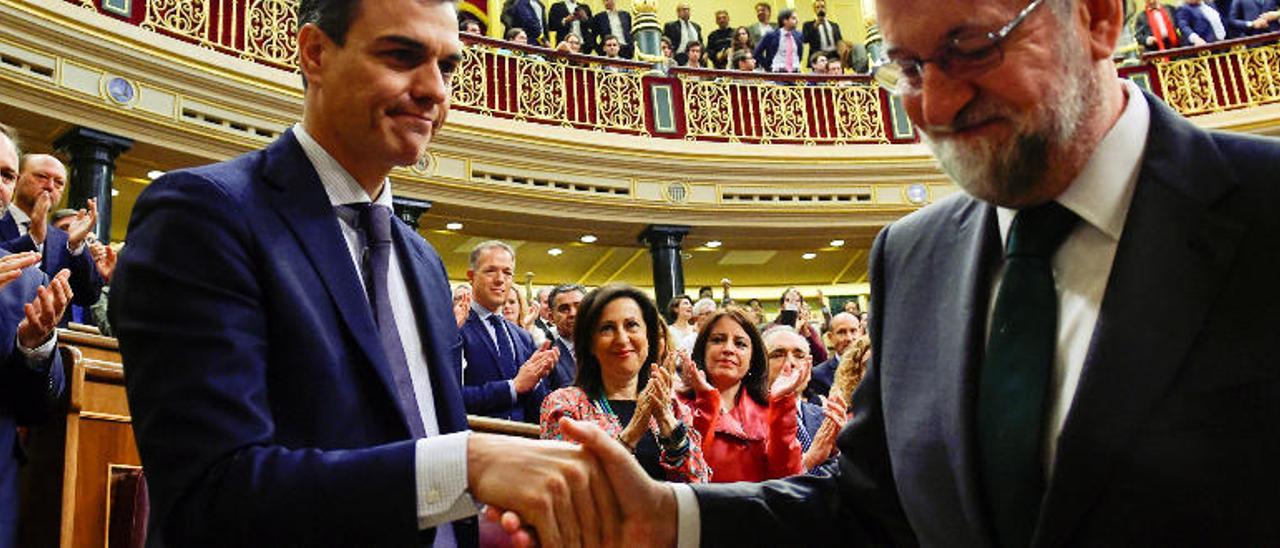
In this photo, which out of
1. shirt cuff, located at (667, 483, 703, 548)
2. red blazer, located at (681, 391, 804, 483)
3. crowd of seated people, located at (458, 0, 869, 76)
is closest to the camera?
shirt cuff, located at (667, 483, 703, 548)

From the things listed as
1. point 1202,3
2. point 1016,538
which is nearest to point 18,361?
point 1016,538

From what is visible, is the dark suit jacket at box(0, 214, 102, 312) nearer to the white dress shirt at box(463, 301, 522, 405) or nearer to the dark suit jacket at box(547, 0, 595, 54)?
the white dress shirt at box(463, 301, 522, 405)

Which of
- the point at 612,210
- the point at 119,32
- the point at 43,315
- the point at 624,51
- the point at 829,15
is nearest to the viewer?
the point at 43,315

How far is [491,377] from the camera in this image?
13.3ft

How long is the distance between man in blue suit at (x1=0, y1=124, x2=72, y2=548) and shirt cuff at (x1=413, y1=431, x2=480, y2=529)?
1.48m

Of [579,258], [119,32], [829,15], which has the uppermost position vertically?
[829,15]

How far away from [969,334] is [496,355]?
3111 mm

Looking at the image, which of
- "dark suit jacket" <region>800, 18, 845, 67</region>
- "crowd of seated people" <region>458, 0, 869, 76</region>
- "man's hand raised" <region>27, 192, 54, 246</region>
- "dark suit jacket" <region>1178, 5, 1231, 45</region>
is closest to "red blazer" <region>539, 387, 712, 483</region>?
"man's hand raised" <region>27, 192, 54, 246</region>

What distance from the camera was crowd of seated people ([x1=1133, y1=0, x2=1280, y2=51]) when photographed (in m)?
10.2

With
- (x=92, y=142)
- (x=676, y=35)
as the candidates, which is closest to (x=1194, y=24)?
(x=676, y=35)

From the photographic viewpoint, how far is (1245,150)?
1.03m

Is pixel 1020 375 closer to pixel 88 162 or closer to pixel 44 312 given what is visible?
pixel 44 312

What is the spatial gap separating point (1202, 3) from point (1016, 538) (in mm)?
11497

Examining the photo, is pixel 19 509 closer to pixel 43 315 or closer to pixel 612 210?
pixel 43 315
